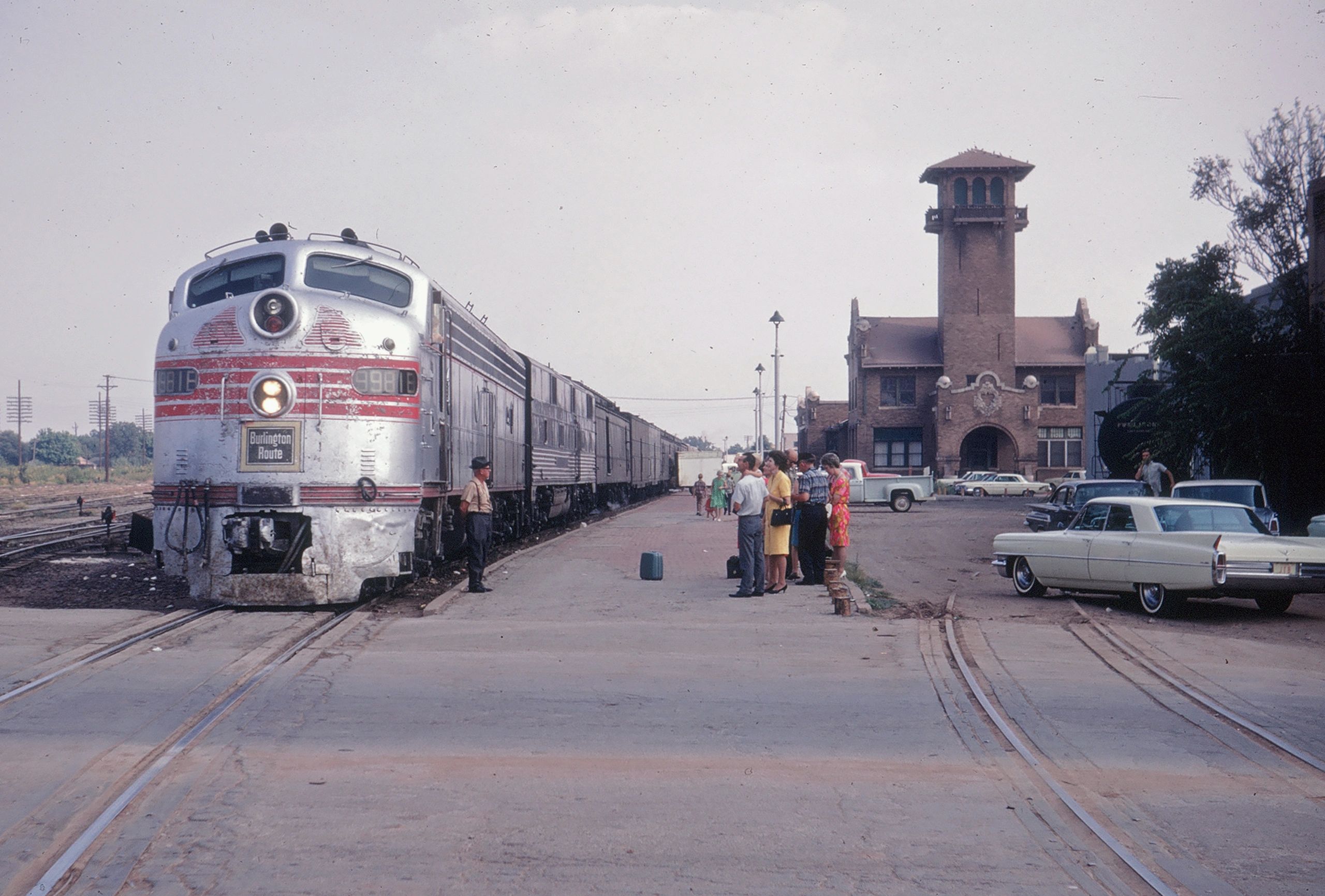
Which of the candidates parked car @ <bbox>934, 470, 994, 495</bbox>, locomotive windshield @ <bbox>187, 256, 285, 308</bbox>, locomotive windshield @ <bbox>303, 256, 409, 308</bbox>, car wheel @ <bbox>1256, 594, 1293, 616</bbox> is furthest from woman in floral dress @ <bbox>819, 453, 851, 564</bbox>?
parked car @ <bbox>934, 470, 994, 495</bbox>

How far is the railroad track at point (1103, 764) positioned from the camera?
4.77 m

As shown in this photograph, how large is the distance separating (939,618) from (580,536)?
14.5m

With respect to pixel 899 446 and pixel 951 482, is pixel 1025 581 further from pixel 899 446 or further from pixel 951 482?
pixel 899 446

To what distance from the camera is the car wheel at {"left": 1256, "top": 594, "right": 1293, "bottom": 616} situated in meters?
13.5

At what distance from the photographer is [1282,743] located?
6953 mm

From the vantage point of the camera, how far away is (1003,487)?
58812 mm

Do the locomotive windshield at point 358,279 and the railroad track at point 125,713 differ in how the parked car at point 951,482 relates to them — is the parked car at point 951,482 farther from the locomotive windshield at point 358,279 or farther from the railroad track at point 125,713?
the railroad track at point 125,713

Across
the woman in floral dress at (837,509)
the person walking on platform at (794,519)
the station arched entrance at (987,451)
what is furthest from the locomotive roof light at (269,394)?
the station arched entrance at (987,451)

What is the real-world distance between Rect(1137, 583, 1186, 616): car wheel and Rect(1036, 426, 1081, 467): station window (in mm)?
54670

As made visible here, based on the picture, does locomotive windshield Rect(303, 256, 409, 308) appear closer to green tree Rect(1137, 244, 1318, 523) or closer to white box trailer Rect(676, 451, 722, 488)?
green tree Rect(1137, 244, 1318, 523)

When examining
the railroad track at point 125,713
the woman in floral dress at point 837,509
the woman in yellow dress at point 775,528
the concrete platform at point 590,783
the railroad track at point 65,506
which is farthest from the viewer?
the railroad track at point 65,506

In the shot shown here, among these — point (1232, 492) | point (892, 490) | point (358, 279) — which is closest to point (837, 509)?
point (358, 279)

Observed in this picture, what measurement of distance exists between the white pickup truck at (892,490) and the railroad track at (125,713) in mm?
33413

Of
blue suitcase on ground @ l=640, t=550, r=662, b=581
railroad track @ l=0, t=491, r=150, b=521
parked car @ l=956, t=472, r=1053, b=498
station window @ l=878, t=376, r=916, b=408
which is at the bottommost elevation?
blue suitcase on ground @ l=640, t=550, r=662, b=581
